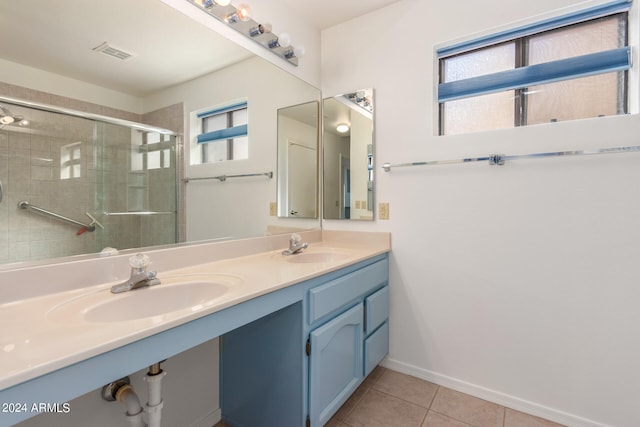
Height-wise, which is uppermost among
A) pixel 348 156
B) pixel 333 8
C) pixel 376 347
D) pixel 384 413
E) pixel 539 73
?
pixel 333 8

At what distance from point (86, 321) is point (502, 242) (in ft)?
5.81

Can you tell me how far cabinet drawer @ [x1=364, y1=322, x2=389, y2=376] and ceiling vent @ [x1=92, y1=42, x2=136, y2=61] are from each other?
5.54ft

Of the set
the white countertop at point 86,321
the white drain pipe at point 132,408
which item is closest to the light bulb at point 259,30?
the white countertop at point 86,321

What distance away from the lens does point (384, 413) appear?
1.54 metres

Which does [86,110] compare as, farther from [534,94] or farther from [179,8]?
[534,94]

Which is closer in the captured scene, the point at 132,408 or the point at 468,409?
the point at 132,408

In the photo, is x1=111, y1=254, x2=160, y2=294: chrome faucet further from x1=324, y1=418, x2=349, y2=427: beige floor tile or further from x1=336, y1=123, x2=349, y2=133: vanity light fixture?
x1=336, y1=123, x2=349, y2=133: vanity light fixture

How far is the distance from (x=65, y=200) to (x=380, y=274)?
1.49 meters

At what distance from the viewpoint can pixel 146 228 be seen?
1.22 m

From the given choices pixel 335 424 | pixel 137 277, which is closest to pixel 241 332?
pixel 137 277

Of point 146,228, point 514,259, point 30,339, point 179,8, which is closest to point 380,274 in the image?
point 514,259

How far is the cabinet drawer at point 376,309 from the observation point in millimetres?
1640

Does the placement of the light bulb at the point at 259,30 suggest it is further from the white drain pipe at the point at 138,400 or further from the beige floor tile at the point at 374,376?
the beige floor tile at the point at 374,376

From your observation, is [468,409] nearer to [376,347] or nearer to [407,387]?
[407,387]
